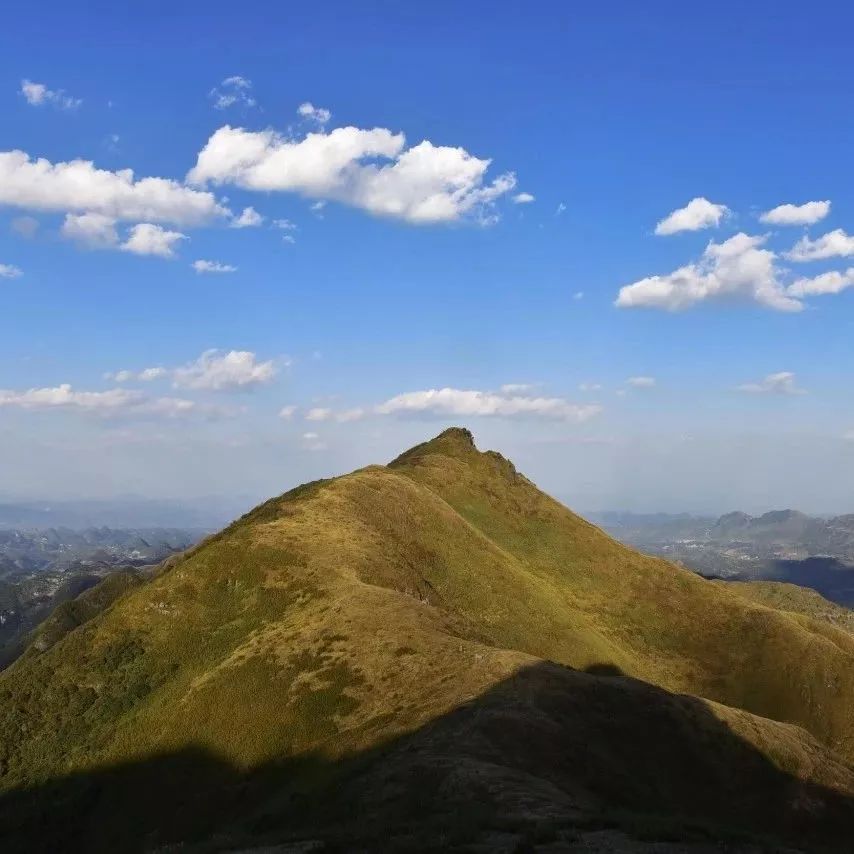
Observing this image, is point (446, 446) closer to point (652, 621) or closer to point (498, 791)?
point (652, 621)

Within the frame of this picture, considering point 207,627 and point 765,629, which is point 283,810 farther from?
point 765,629

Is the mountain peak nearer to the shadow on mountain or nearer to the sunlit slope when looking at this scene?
the sunlit slope

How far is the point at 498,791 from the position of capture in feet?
112

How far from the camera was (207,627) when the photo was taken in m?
77.1

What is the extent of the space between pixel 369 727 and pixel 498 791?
21856 mm

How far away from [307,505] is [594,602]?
6082 cm

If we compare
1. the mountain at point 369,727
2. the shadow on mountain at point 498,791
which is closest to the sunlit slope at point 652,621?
the mountain at point 369,727

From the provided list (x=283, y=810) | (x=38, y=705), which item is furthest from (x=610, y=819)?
(x=38, y=705)

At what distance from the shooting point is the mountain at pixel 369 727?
115ft

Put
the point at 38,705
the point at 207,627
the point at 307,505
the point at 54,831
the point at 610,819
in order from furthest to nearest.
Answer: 1. the point at 307,505
2. the point at 207,627
3. the point at 38,705
4. the point at 54,831
5. the point at 610,819

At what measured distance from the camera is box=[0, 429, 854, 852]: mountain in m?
35.2

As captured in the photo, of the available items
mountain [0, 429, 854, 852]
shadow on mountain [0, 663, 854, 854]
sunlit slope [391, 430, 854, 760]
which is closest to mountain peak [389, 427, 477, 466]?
sunlit slope [391, 430, 854, 760]

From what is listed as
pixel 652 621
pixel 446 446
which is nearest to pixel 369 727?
pixel 652 621

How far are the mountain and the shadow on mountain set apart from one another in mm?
208
